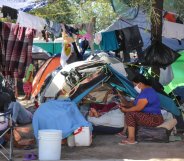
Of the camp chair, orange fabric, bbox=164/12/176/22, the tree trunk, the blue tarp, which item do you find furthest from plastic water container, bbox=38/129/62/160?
orange fabric, bbox=164/12/176/22

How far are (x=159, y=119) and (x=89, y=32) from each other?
332cm

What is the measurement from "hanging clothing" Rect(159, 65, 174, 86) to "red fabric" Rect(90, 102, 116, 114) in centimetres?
214

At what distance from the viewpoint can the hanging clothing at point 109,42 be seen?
1242 centimetres

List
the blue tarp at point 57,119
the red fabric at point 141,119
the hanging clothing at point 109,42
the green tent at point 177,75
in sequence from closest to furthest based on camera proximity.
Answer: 1. the blue tarp at point 57,119
2. the red fabric at point 141,119
3. the green tent at point 177,75
4. the hanging clothing at point 109,42

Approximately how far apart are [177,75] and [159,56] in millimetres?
1267

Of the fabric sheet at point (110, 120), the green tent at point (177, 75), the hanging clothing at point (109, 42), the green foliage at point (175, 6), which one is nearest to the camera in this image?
the fabric sheet at point (110, 120)

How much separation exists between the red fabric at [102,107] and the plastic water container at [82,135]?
1103mm

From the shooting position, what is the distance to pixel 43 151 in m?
6.80

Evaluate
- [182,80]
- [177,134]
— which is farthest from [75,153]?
[182,80]

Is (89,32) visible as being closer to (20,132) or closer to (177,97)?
(177,97)

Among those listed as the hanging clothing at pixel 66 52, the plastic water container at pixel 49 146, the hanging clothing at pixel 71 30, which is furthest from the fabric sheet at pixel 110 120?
the hanging clothing at pixel 66 52

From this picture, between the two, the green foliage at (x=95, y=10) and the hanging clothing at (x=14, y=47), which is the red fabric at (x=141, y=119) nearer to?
the green foliage at (x=95, y=10)

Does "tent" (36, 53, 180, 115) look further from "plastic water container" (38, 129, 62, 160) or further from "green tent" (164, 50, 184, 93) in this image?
"plastic water container" (38, 129, 62, 160)

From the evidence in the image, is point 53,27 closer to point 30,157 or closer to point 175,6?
point 175,6
